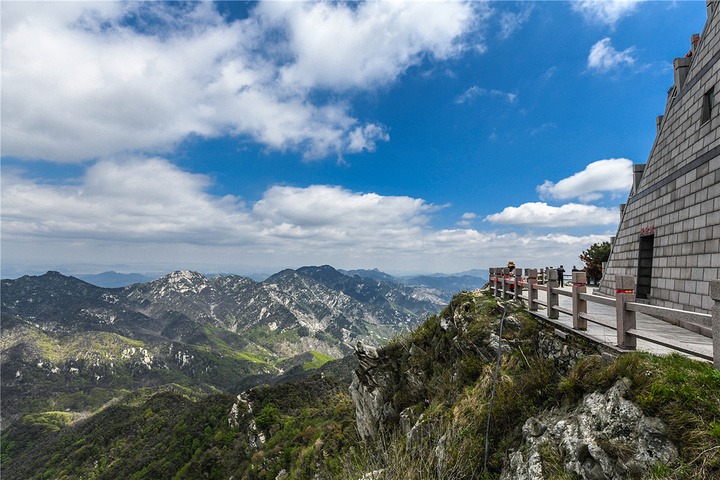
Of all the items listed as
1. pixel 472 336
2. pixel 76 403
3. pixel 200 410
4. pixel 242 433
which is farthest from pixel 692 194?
pixel 76 403

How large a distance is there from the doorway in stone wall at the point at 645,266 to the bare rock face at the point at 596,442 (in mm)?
8933

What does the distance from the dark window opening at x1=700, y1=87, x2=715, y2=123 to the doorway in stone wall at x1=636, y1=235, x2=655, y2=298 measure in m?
4.07

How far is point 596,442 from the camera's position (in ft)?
13.6

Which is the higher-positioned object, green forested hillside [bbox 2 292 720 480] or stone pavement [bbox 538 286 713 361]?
stone pavement [bbox 538 286 713 361]

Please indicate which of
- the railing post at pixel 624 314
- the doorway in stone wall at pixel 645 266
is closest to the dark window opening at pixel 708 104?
the doorway in stone wall at pixel 645 266

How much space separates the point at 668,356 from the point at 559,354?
2078mm

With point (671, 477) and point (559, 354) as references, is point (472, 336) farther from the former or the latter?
point (671, 477)

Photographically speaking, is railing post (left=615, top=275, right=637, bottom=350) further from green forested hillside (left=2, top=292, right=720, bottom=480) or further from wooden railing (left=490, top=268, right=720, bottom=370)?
green forested hillside (left=2, top=292, right=720, bottom=480)

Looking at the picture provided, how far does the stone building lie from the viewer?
8.09 m

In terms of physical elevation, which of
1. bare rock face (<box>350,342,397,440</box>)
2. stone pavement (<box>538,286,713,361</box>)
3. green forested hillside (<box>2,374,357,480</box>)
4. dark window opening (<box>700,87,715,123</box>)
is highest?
dark window opening (<box>700,87,715,123</box>)

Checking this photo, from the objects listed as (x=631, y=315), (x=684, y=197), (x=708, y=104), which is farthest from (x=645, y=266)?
(x=631, y=315)

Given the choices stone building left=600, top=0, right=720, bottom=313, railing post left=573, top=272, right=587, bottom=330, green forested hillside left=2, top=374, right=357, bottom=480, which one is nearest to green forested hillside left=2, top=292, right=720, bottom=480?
railing post left=573, top=272, right=587, bottom=330

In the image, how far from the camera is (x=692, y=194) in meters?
8.85

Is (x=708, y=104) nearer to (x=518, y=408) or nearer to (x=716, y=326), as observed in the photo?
(x=716, y=326)
